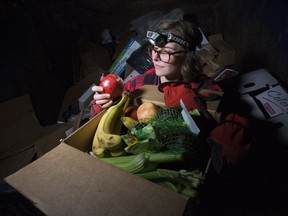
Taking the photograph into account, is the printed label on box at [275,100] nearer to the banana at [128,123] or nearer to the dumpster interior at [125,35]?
the dumpster interior at [125,35]

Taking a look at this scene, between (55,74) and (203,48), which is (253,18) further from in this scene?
(55,74)

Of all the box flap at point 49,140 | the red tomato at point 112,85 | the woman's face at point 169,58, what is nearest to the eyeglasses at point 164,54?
the woman's face at point 169,58

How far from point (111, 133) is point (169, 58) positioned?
648 mm

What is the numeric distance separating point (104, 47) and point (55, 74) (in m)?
0.76

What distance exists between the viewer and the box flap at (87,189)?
0.68 meters

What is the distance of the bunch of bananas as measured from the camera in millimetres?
946

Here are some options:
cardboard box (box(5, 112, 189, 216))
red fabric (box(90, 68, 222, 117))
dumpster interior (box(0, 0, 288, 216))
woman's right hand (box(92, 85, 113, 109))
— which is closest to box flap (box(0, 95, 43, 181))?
dumpster interior (box(0, 0, 288, 216))

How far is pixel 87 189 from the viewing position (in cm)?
76

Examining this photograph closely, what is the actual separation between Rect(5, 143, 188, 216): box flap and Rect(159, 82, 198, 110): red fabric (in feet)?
1.71

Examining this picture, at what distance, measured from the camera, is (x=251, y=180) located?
1859mm

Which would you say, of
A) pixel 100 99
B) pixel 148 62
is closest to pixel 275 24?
pixel 148 62

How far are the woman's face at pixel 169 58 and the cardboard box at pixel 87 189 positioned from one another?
32.0 inches

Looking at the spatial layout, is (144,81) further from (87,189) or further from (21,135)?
(21,135)

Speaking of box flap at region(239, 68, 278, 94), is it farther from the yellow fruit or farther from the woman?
the yellow fruit
